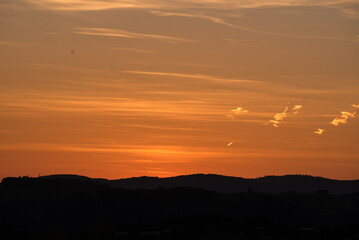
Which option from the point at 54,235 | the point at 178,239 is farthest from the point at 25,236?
the point at 178,239

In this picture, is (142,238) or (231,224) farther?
(231,224)

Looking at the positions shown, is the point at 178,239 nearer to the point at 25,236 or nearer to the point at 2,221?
the point at 25,236

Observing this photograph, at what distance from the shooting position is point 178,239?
461 ft

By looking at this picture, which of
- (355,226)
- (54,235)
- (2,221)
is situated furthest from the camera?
(2,221)

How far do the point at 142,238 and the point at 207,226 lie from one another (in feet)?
43.2

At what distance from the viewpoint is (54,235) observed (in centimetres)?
13862

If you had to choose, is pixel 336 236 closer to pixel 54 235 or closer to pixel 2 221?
pixel 54 235

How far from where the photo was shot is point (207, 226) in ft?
493

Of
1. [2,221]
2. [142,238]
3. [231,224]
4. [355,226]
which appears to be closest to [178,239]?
[142,238]

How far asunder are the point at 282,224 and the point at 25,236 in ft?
124

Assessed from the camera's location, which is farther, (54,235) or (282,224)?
(282,224)

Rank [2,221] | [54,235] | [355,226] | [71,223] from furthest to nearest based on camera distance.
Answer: [71,223], [2,221], [355,226], [54,235]

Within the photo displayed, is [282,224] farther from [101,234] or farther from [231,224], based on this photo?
[101,234]

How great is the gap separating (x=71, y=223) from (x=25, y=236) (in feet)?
167
